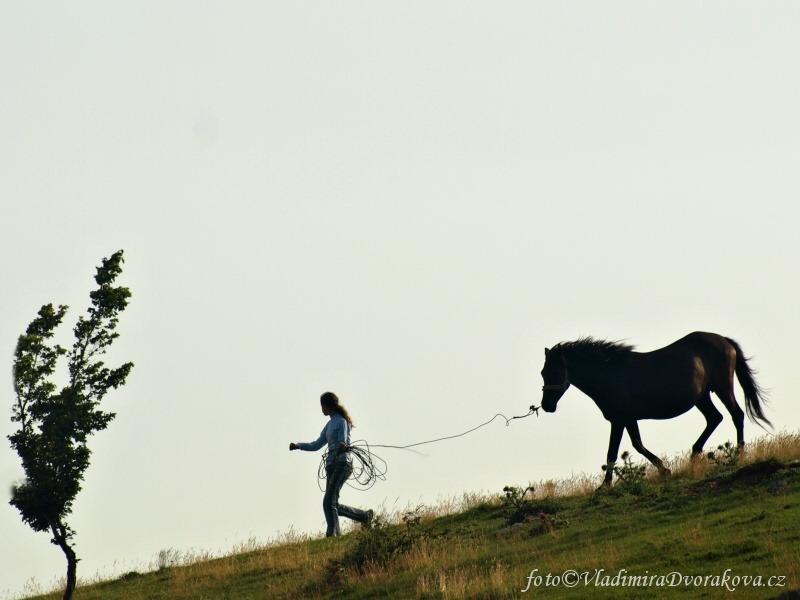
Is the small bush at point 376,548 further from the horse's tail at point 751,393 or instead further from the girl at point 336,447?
the horse's tail at point 751,393

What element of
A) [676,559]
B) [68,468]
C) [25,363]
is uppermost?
[25,363]

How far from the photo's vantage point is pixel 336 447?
58.8 feet

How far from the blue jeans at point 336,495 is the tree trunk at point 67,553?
388 centimetres

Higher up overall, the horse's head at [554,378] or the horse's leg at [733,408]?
the horse's head at [554,378]

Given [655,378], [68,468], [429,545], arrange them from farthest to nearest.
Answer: [655,378], [68,468], [429,545]

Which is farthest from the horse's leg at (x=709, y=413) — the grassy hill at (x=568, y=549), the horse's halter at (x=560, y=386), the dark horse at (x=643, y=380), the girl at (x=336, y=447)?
the girl at (x=336, y=447)

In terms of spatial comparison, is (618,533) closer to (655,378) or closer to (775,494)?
(775,494)

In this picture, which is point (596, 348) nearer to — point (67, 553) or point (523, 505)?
point (523, 505)

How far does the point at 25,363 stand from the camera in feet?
58.5

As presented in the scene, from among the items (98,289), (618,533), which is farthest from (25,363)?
(618,533)

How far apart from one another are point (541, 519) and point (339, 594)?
355 cm

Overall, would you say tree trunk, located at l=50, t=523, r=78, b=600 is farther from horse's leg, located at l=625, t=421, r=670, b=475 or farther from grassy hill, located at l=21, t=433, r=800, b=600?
horse's leg, located at l=625, t=421, r=670, b=475

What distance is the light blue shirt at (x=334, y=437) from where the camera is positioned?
17.9 m

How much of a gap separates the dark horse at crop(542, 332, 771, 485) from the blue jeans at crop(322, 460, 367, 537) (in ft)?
13.1
